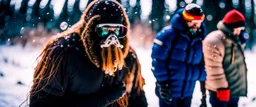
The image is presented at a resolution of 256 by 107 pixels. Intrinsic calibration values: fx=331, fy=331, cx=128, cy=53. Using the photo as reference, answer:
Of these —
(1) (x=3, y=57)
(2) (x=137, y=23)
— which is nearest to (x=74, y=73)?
(1) (x=3, y=57)

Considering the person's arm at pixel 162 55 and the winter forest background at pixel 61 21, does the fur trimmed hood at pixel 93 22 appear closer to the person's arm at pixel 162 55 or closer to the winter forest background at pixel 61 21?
the person's arm at pixel 162 55

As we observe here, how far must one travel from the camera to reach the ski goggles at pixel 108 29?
163 cm

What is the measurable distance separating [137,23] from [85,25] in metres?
5.37

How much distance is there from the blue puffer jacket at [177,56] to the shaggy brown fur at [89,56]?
86 centimetres

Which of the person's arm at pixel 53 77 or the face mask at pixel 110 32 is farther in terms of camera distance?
the face mask at pixel 110 32

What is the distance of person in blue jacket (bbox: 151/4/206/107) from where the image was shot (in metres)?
2.70

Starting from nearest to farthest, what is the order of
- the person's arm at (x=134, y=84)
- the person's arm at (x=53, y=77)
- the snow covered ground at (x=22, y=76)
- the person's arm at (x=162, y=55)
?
1. the person's arm at (x=53, y=77)
2. the person's arm at (x=134, y=84)
3. the person's arm at (x=162, y=55)
4. the snow covered ground at (x=22, y=76)

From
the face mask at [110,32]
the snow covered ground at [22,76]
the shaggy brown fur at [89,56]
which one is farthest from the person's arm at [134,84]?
the snow covered ground at [22,76]

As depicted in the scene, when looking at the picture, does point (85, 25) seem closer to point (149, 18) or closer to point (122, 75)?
point (122, 75)

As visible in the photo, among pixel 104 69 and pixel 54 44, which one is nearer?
pixel 54 44

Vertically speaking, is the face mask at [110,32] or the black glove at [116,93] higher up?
the face mask at [110,32]

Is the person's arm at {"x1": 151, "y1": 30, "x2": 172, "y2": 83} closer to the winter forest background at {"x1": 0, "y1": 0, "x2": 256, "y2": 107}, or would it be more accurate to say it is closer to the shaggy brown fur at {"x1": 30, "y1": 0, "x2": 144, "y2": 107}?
the shaggy brown fur at {"x1": 30, "y1": 0, "x2": 144, "y2": 107}

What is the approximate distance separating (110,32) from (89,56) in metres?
0.16

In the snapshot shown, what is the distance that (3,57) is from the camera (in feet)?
20.0
